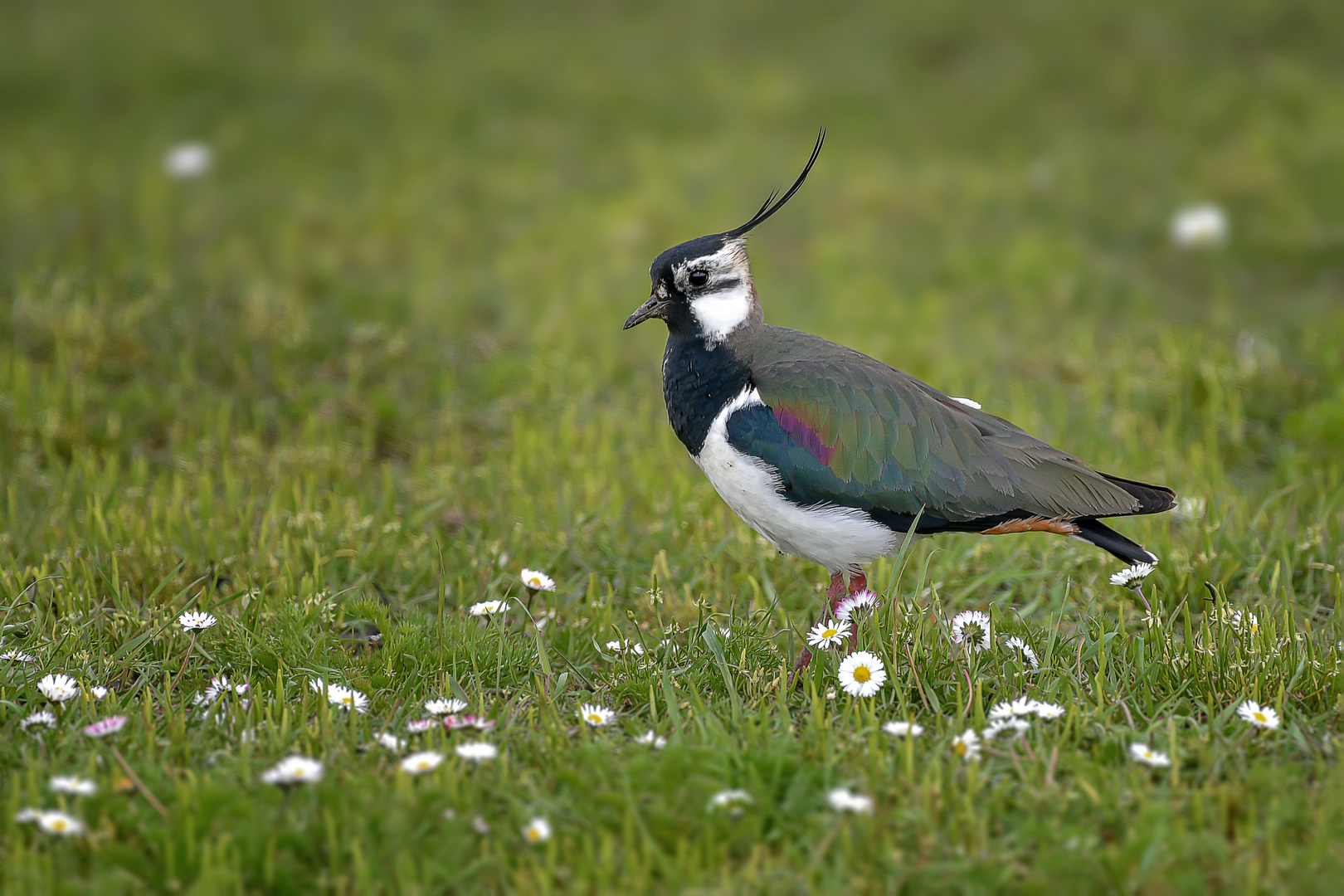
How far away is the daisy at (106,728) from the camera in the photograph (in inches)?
116

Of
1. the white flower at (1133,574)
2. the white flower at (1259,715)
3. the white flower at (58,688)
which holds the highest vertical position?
the white flower at (1133,574)

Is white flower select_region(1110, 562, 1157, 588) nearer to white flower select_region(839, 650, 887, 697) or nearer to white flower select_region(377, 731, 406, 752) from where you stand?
white flower select_region(839, 650, 887, 697)

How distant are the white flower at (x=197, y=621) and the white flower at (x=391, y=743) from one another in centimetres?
78

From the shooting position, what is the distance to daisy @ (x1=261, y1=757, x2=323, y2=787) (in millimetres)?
2705

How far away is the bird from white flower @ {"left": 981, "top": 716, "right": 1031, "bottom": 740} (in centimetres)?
68

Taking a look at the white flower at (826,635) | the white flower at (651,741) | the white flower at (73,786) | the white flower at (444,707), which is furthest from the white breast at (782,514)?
the white flower at (73,786)

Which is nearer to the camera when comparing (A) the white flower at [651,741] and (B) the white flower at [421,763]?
(B) the white flower at [421,763]

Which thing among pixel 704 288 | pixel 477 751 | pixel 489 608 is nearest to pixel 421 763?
pixel 477 751

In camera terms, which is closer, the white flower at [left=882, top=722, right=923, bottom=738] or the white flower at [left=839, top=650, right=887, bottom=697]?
the white flower at [left=882, top=722, right=923, bottom=738]

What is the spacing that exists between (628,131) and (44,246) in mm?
3869

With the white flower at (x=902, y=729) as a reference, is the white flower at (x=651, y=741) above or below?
below

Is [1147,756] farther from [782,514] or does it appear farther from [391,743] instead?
[391,743]

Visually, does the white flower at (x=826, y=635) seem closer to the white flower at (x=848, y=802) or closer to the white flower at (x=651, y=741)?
the white flower at (x=651, y=741)

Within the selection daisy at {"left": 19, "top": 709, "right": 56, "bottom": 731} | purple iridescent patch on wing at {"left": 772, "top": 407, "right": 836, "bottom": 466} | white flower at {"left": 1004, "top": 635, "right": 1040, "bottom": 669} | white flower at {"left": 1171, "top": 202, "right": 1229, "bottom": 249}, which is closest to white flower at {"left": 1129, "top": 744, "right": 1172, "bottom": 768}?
white flower at {"left": 1004, "top": 635, "right": 1040, "bottom": 669}
